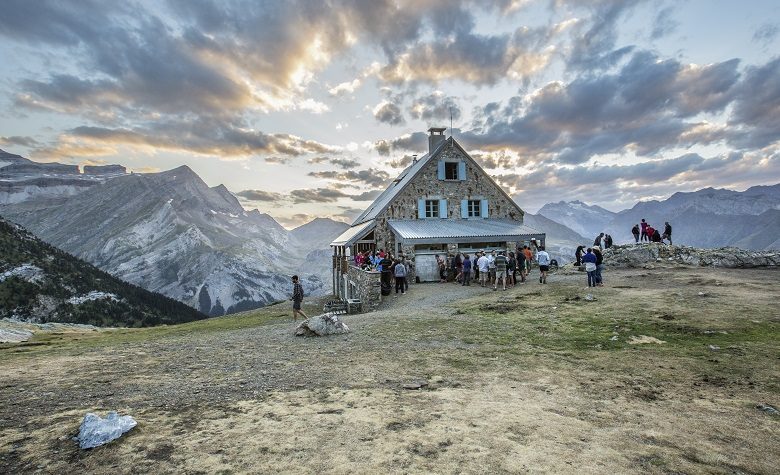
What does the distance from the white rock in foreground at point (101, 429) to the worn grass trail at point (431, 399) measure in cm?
12

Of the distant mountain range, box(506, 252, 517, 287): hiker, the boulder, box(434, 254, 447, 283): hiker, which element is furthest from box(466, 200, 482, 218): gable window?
the distant mountain range

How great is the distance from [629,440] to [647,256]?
82.8 feet

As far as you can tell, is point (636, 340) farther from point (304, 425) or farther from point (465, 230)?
point (465, 230)

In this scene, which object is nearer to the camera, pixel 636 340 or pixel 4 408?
pixel 4 408

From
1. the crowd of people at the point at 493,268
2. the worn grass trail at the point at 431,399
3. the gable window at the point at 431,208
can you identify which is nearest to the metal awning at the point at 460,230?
the gable window at the point at 431,208

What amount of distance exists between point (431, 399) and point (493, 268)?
18022mm

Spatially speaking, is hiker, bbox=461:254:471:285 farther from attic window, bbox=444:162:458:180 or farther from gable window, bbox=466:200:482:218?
attic window, bbox=444:162:458:180

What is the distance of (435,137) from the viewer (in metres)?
37.3

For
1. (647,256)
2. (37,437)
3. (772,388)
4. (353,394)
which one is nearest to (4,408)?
(37,437)

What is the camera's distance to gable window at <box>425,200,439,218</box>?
32656 millimetres

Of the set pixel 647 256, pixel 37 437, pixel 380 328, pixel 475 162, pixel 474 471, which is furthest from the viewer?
pixel 475 162

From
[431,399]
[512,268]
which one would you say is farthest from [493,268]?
[431,399]

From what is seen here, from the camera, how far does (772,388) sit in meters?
6.32

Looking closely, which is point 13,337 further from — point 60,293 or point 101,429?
point 60,293
